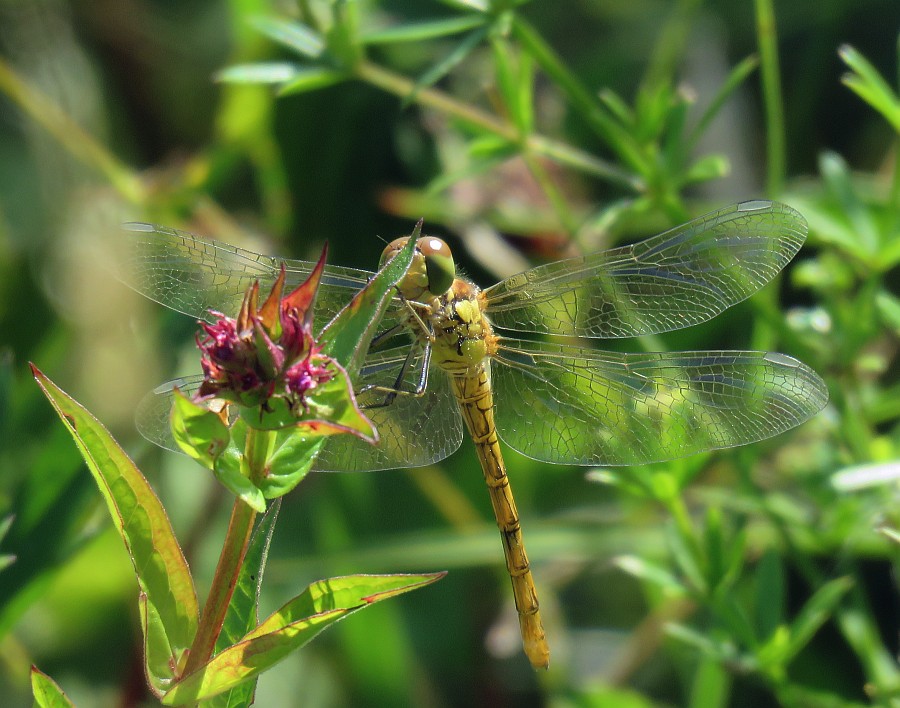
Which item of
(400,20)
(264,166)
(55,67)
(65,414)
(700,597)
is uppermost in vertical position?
(55,67)

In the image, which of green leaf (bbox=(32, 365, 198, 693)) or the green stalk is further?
the green stalk

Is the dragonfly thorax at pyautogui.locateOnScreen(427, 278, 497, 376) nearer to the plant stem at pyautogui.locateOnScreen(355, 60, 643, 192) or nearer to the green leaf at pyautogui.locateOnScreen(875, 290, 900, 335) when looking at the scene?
the plant stem at pyautogui.locateOnScreen(355, 60, 643, 192)

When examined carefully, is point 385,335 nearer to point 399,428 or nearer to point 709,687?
point 399,428

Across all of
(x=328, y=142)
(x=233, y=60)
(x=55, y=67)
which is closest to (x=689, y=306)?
(x=328, y=142)

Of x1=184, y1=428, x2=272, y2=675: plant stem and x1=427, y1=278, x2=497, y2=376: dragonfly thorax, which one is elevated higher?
x1=427, y1=278, x2=497, y2=376: dragonfly thorax

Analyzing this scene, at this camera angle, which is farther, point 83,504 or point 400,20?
point 400,20

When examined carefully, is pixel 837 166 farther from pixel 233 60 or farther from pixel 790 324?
pixel 233 60

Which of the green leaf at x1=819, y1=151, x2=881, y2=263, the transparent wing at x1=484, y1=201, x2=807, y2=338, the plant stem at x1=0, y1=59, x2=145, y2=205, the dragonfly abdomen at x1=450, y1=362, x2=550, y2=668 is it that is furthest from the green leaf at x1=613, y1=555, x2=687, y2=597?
the plant stem at x1=0, y1=59, x2=145, y2=205

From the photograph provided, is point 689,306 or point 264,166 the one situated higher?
point 264,166
